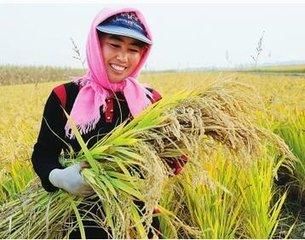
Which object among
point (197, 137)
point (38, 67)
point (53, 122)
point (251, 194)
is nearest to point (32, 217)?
point (53, 122)

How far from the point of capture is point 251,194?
3.25 metres

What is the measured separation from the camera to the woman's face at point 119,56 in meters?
2.41

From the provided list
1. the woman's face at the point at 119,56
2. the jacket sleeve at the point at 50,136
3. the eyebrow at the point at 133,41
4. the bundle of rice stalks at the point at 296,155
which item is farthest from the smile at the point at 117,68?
the bundle of rice stalks at the point at 296,155

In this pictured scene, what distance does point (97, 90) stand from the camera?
248 cm

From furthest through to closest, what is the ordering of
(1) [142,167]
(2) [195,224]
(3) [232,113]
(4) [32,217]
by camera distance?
(2) [195,224] < (4) [32,217] < (3) [232,113] < (1) [142,167]

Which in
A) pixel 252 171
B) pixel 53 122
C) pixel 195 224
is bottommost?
pixel 195 224

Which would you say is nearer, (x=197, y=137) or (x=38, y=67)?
(x=197, y=137)

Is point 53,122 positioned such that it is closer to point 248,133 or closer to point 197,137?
point 197,137

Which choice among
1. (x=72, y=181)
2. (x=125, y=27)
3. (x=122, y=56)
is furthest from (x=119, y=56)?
(x=72, y=181)

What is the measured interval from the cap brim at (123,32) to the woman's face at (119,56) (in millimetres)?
32

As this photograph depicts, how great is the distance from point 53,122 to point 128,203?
44 cm

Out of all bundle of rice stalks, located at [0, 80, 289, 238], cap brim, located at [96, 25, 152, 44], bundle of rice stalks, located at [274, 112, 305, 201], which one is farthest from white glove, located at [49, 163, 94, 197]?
bundle of rice stalks, located at [274, 112, 305, 201]

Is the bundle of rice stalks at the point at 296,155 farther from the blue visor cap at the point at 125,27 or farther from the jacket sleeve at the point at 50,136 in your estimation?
the jacket sleeve at the point at 50,136

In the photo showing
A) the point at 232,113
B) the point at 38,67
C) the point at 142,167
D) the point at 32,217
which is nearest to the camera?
the point at 142,167
